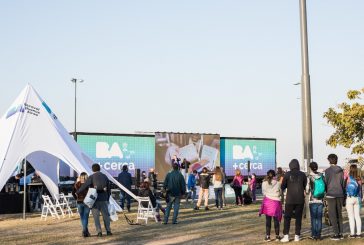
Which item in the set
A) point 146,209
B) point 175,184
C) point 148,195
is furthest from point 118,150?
→ point 175,184

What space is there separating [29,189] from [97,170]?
9742mm

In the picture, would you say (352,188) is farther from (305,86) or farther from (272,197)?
(305,86)

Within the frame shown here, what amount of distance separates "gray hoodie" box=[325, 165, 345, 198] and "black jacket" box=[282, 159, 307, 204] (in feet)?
2.90

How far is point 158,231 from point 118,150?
23.4m

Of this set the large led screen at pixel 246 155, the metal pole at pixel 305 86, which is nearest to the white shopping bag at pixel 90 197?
the metal pole at pixel 305 86

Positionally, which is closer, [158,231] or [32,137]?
[158,231]

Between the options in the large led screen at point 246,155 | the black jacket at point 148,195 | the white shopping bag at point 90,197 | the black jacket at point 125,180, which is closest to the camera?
the white shopping bag at point 90,197

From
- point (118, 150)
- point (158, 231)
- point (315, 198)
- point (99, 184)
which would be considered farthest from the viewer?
point (118, 150)

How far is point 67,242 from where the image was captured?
13.3 metres

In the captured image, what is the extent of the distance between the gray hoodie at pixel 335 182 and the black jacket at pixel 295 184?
0.88m

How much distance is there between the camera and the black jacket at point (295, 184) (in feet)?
40.6

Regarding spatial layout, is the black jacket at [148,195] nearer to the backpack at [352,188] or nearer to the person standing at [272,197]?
the person standing at [272,197]

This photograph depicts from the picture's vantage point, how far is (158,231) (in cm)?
1517

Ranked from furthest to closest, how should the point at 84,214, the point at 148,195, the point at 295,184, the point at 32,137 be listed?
the point at 32,137
the point at 148,195
the point at 84,214
the point at 295,184
